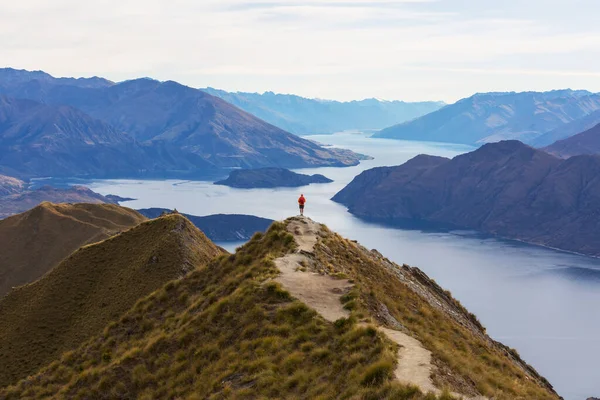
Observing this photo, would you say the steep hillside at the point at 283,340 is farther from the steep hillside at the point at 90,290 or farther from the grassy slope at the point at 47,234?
the grassy slope at the point at 47,234

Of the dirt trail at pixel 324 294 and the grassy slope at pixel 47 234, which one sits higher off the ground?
the dirt trail at pixel 324 294

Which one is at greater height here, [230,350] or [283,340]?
[283,340]

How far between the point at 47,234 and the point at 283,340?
109 metres

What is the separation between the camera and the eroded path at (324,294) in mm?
23441

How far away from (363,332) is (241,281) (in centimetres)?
1277

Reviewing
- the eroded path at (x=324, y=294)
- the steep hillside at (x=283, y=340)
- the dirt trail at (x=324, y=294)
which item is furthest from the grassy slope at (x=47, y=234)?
the dirt trail at (x=324, y=294)

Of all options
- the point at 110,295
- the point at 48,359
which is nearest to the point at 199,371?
the point at 48,359

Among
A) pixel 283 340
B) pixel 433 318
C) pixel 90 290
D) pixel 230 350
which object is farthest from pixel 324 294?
pixel 90 290

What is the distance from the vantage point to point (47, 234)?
12669cm

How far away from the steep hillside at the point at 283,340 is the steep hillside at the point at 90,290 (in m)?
14.7

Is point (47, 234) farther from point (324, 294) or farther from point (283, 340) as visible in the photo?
point (283, 340)

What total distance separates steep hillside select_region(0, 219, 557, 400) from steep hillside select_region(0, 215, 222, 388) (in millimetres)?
14688

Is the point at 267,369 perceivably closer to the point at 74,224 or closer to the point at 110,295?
the point at 110,295

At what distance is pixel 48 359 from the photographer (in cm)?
5569
